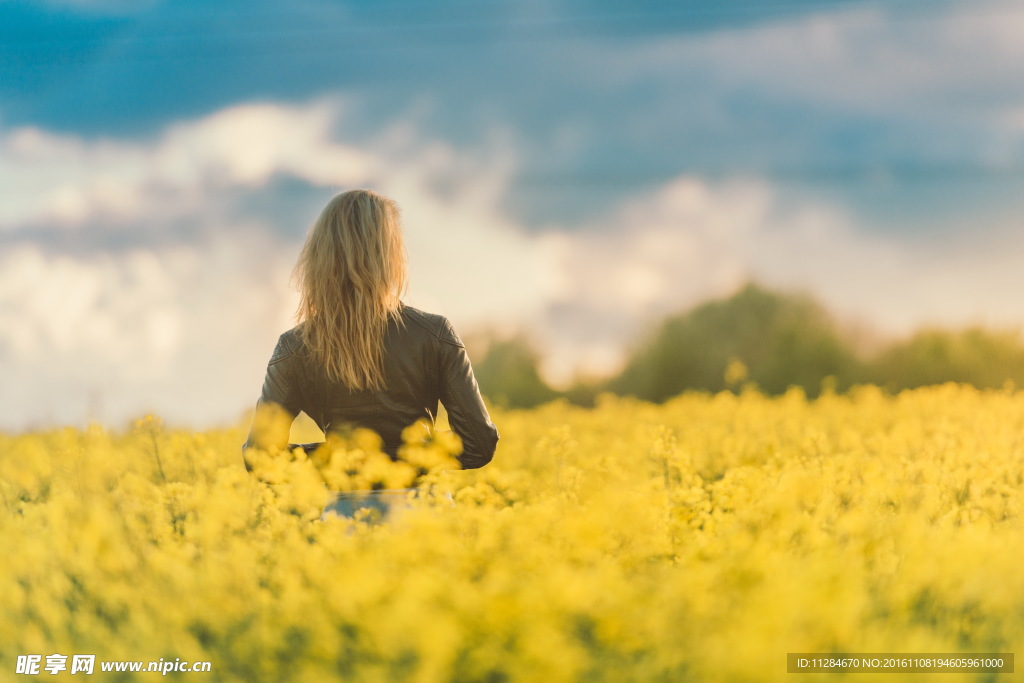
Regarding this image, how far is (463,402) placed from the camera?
9.32ft

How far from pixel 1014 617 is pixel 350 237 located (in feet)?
8.42

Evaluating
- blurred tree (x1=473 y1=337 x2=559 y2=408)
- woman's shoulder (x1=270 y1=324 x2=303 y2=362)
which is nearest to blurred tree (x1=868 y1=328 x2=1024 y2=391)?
blurred tree (x1=473 y1=337 x2=559 y2=408)

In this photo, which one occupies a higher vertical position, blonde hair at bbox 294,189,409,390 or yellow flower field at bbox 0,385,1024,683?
blonde hair at bbox 294,189,409,390

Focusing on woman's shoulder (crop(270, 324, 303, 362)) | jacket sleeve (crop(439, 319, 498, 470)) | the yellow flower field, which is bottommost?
the yellow flower field

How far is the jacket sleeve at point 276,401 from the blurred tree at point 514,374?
13295 mm

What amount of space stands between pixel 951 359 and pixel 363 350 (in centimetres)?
1558

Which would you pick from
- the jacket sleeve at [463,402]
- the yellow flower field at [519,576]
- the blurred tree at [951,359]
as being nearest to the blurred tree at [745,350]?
the blurred tree at [951,359]

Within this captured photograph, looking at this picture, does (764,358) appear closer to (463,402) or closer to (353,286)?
(463,402)

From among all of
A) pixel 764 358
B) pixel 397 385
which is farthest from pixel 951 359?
pixel 397 385

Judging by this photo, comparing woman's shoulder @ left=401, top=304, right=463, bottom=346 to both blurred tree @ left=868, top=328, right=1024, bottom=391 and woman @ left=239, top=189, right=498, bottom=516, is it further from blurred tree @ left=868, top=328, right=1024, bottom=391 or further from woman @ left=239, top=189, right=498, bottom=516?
blurred tree @ left=868, top=328, right=1024, bottom=391

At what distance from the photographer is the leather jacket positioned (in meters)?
2.79

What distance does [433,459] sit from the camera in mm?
2725

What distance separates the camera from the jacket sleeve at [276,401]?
2.80 metres

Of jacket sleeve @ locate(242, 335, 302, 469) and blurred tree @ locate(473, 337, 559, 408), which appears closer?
jacket sleeve @ locate(242, 335, 302, 469)
